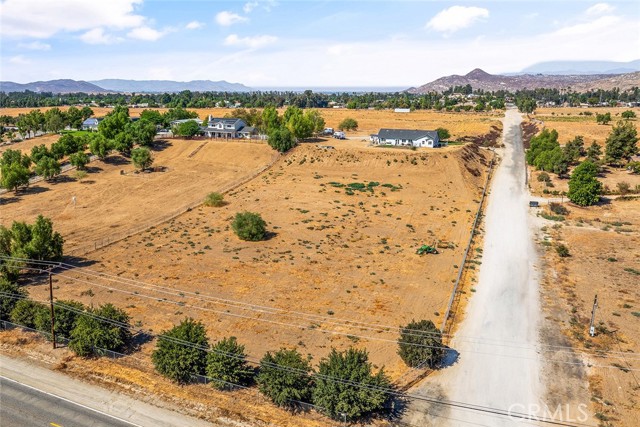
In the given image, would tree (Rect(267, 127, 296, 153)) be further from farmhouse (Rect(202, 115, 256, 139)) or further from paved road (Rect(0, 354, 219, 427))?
paved road (Rect(0, 354, 219, 427))

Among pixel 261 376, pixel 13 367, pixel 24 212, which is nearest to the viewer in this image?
pixel 261 376

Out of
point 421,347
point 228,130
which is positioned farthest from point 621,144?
point 228,130

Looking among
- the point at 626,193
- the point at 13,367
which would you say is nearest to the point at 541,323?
the point at 13,367

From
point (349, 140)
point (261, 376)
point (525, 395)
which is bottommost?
point (525, 395)

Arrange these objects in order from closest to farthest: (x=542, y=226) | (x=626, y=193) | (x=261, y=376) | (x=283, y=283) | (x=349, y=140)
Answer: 1. (x=261, y=376)
2. (x=283, y=283)
3. (x=542, y=226)
4. (x=626, y=193)
5. (x=349, y=140)

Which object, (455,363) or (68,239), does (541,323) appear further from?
(68,239)

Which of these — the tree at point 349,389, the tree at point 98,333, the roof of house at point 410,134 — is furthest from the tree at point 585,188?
the tree at point 98,333

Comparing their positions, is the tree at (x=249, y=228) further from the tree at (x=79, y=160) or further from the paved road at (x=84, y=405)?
the tree at (x=79, y=160)

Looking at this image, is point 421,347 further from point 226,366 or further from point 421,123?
point 421,123
